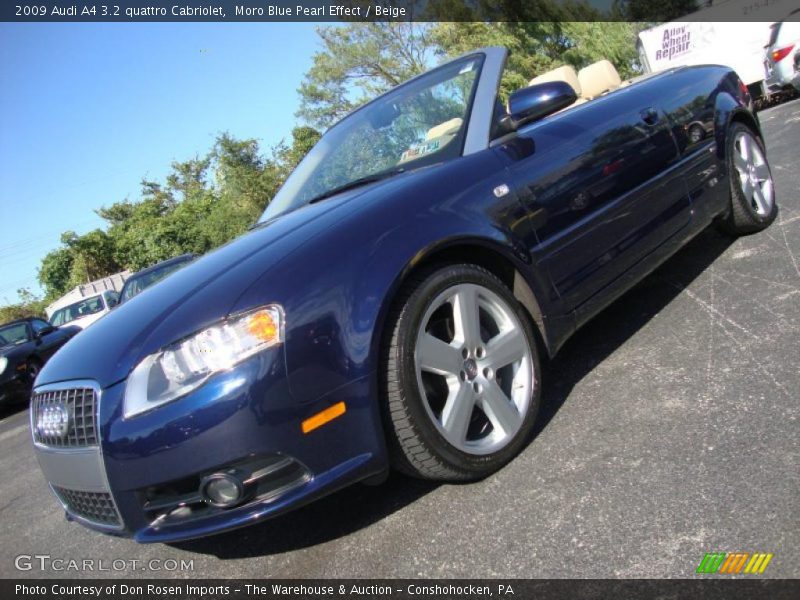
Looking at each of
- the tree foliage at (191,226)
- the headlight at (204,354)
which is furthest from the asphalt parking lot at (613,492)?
the tree foliage at (191,226)

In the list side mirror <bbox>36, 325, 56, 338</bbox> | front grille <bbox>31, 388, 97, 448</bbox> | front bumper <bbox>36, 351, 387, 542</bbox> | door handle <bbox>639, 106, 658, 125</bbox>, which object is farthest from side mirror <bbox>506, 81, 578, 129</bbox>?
side mirror <bbox>36, 325, 56, 338</bbox>

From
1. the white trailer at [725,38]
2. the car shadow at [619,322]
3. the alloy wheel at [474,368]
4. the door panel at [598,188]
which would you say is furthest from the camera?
the white trailer at [725,38]

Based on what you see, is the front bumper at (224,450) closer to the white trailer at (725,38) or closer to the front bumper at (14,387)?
the front bumper at (14,387)

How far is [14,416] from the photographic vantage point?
9.85 meters

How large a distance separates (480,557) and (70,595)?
167cm

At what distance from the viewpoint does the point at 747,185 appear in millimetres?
4395

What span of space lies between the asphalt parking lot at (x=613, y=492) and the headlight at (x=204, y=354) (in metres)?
0.77

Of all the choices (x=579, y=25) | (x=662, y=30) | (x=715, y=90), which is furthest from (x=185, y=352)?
(x=579, y=25)

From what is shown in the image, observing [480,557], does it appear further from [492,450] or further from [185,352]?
[185,352]

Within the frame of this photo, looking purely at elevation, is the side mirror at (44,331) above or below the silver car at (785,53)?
below

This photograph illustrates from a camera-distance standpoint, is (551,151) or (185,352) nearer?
(185,352)

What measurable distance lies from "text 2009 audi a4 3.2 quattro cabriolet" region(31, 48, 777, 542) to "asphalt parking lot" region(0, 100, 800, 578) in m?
0.25

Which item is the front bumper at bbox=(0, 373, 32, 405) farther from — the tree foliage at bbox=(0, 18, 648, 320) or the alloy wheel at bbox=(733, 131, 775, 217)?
the tree foliage at bbox=(0, 18, 648, 320)

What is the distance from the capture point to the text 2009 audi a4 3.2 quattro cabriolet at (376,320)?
2.02m
